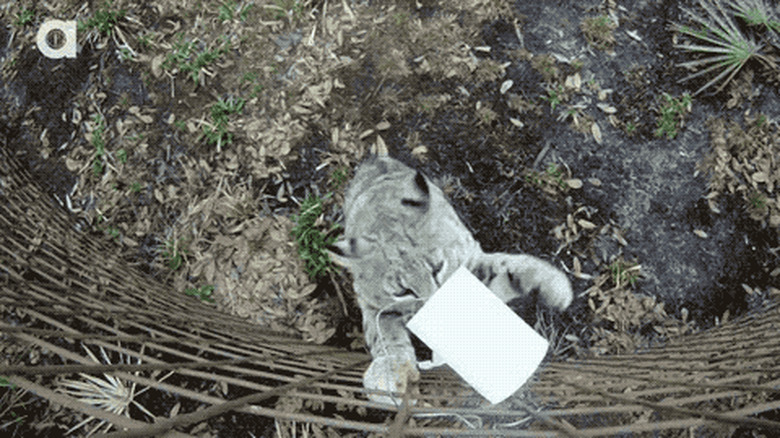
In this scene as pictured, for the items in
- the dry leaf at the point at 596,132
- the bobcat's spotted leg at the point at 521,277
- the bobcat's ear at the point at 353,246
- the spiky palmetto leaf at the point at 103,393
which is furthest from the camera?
the dry leaf at the point at 596,132

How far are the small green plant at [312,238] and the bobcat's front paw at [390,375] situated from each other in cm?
97

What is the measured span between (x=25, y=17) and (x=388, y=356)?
4.37 meters

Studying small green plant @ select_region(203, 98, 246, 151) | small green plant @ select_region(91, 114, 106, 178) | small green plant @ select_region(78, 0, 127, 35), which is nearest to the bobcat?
small green plant @ select_region(203, 98, 246, 151)

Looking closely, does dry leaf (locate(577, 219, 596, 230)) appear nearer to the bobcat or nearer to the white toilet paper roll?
the bobcat

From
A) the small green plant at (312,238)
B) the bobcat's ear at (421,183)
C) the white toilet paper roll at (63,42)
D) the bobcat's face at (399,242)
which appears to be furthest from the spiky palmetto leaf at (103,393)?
the white toilet paper roll at (63,42)

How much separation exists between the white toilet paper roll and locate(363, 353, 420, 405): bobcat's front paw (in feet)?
12.4

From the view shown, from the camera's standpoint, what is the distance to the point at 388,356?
273 centimetres

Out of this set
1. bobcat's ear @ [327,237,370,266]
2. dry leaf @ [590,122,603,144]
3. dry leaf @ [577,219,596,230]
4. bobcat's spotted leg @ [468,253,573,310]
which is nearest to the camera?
bobcat's ear @ [327,237,370,266]

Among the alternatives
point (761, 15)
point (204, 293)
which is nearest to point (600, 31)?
point (761, 15)

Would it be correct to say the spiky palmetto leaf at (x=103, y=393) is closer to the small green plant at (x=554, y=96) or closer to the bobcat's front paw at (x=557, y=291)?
the bobcat's front paw at (x=557, y=291)

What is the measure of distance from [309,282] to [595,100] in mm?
2674

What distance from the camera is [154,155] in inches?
149

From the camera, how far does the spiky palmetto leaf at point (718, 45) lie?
3.46 metres

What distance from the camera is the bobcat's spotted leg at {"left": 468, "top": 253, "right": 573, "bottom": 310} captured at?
3.11 m
